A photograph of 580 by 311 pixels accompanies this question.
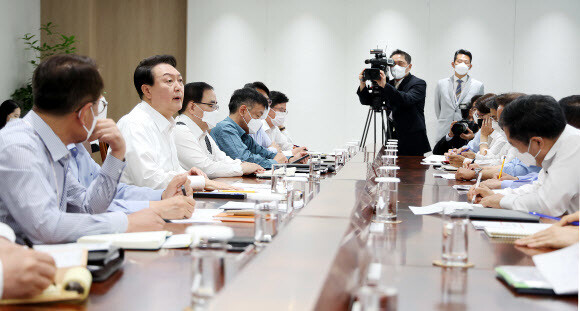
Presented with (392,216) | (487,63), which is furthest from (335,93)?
(392,216)

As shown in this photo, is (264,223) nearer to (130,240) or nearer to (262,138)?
(130,240)

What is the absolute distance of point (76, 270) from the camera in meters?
1.19

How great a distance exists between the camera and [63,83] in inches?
67.0

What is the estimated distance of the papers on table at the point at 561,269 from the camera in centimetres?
126

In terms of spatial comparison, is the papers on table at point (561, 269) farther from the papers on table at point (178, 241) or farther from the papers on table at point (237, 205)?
the papers on table at point (237, 205)

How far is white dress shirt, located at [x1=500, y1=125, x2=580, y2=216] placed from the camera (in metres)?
2.43

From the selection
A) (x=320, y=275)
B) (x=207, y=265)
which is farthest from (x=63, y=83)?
(x=320, y=275)

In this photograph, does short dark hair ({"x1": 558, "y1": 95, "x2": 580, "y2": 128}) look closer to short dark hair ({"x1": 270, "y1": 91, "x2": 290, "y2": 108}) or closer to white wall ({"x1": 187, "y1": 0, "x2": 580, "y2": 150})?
short dark hair ({"x1": 270, "y1": 91, "x2": 290, "y2": 108})

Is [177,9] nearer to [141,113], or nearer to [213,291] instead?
[141,113]

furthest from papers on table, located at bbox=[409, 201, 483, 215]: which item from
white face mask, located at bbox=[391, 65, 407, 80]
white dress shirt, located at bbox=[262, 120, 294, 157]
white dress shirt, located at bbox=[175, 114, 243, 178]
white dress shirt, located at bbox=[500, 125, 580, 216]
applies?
white dress shirt, located at bbox=[262, 120, 294, 157]

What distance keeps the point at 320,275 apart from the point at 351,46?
23.5ft

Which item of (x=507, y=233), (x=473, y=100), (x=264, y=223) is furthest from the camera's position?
(x=473, y=100)

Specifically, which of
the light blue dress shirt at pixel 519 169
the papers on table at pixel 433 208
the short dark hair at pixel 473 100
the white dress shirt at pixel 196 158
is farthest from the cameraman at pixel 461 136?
the papers on table at pixel 433 208

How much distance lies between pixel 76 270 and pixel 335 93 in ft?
22.9
